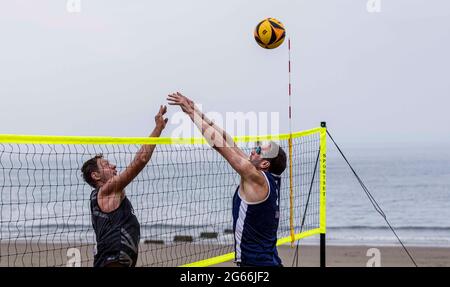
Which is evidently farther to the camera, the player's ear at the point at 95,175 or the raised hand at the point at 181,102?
the player's ear at the point at 95,175

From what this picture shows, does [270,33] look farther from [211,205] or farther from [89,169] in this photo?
[211,205]

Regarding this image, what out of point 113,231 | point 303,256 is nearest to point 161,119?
point 113,231

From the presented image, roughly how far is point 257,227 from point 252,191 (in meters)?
0.34

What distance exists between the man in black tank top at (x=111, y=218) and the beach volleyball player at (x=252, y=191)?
820mm

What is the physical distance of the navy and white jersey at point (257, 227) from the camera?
18.5 ft

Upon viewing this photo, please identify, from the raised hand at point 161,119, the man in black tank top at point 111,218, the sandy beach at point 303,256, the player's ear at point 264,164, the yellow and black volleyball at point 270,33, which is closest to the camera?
the player's ear at point 264,164

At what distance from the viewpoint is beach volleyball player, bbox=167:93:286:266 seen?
549 cm

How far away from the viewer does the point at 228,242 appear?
20.6 metres

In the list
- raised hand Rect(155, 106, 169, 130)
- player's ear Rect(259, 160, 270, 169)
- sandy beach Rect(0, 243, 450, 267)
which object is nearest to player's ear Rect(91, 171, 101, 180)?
raised hand Rect(155, 106, 169, 130)

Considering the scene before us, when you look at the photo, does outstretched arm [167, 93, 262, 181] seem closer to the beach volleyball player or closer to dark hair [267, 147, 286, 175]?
the beach volleyball player

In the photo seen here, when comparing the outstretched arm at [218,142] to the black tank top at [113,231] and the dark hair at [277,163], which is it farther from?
the black tank top at [113,231]

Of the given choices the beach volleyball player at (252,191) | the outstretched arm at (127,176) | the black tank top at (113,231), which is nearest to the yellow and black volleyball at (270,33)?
the outstretched arm at (127,176)
